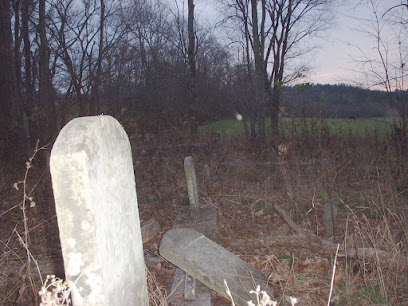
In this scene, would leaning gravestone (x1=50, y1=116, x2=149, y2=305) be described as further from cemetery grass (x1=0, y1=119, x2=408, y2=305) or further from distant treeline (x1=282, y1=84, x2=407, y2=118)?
distant treeline (x1=282, y1=84, x2=407, y2=118)

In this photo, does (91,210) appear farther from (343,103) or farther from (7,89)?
(343,103)

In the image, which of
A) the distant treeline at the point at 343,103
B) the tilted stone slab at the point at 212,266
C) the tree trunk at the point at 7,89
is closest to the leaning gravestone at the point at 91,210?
the tilted stone slab at the point at 212,266

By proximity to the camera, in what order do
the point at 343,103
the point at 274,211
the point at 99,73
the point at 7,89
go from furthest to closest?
the point at 99,73 → the point at 343,103 → the point at 7,89 → the point at 274,211

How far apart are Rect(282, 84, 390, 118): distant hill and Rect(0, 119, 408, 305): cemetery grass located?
2.92 feet

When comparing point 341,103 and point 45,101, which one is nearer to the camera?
point 341,103

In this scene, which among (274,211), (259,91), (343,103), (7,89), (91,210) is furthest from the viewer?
(259,91)

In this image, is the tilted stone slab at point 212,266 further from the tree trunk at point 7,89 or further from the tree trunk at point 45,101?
the tree trunk at point 7,89

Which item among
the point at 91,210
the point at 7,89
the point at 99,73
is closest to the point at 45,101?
the point at 7,89

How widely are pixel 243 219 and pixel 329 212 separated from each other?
5.30ft

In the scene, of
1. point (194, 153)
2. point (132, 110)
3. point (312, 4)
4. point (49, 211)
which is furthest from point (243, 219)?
point (312, 4)

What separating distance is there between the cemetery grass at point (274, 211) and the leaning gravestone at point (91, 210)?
64 centimetres

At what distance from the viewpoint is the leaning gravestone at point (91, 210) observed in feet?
5.55

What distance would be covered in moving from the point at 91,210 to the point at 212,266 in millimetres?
2120

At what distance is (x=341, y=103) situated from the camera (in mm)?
11500
